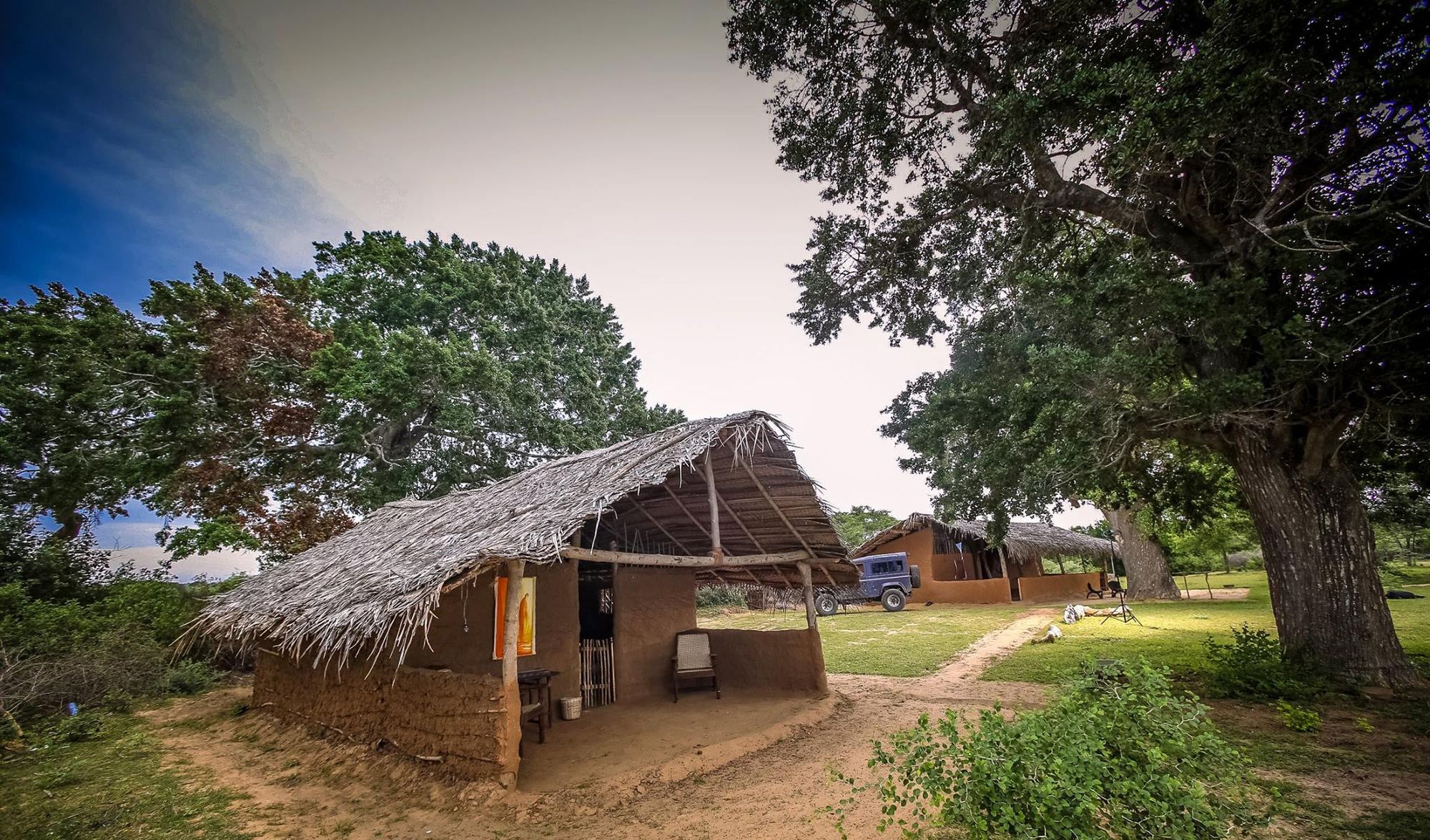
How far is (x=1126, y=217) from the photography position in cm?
743

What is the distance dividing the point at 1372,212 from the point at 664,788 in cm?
862

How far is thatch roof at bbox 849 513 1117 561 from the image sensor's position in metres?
24.6

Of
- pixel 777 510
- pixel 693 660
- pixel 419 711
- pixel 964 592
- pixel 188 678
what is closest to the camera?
pixel 419 711

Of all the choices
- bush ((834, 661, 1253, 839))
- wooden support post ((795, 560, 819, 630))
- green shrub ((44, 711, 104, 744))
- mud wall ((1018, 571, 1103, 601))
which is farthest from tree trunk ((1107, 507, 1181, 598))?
green shrub ((44, 711, 104, 744))

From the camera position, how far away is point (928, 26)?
799 centimetres

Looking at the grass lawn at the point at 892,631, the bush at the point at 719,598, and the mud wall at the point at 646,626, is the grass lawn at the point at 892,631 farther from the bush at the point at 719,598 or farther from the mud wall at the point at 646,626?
the mud wall at the point at 646,626

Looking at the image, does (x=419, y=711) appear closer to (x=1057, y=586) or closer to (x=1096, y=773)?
(x=1096, y=773)

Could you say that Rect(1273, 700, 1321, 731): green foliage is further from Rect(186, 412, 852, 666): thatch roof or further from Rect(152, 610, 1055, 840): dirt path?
Rect(186, 412, 852, 666): thatch roof

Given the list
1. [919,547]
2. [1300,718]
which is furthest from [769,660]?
[919,547]

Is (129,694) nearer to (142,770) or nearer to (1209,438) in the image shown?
(142,770)

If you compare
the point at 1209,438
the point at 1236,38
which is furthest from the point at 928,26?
the point at 1209,438

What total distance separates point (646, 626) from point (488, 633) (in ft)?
9.06

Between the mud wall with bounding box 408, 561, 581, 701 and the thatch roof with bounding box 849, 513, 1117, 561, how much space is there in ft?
57.3

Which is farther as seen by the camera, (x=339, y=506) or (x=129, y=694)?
(x=339, y=506)
